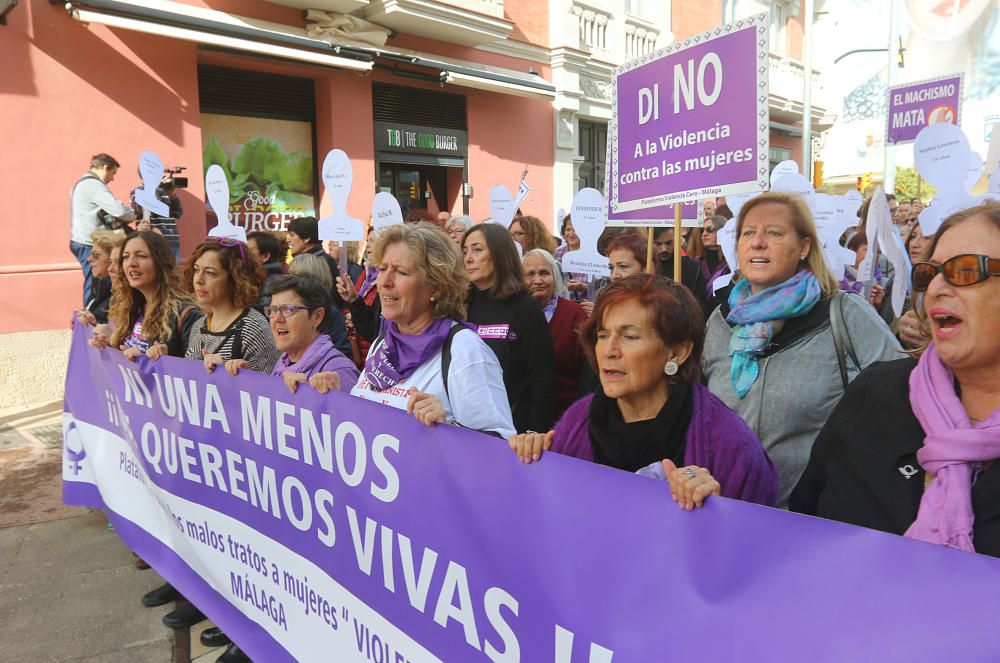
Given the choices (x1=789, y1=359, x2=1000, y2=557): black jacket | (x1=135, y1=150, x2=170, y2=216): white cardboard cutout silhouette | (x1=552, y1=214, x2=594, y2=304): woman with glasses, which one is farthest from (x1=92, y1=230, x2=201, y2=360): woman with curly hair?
(x1=789, y1=359, x2=1000, y2=557): black jacket

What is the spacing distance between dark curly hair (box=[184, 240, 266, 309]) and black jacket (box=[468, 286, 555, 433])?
1115mm

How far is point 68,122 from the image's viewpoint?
313 inches

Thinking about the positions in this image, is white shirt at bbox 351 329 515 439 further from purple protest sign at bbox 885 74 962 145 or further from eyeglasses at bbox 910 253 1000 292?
purple protest sign at bbox 885 74 962 145

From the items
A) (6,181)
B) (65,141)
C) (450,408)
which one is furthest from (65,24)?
(450,408)

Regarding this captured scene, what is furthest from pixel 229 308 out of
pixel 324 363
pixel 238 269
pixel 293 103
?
pixel 293 103

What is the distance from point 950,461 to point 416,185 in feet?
37.7

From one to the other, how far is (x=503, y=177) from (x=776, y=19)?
13.7m

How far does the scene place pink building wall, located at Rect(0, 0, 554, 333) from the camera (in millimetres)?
7508

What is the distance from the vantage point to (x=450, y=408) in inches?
92.0

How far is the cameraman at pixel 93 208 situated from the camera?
7.19 m

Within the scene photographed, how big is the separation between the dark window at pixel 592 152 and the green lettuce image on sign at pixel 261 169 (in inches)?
250

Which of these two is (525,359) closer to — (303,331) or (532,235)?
(303,331)

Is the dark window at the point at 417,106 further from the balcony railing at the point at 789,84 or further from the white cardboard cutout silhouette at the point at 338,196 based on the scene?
the balcony railing at the point at 789,84

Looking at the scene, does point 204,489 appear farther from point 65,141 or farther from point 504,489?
point 65,141
